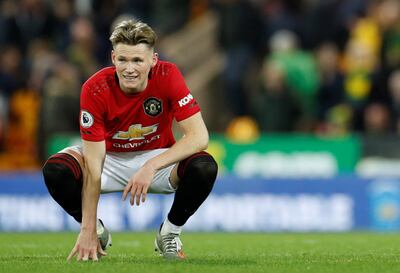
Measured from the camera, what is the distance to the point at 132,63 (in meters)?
7.59

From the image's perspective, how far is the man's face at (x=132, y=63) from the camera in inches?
297

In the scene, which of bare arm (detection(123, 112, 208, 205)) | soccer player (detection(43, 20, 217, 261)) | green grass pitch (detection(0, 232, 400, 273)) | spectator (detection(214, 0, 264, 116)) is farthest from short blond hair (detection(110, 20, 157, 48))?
spectator (detection(214, 0, 264, 116))

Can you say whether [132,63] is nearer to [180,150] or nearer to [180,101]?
[180,101]

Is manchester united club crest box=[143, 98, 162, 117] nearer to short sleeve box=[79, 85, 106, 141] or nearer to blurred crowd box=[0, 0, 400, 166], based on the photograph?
short sleeve box=[79, 85, 106, 141]

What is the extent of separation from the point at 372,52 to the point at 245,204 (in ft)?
11.4

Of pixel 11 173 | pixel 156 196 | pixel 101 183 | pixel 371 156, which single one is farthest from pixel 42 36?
pixel 101 183

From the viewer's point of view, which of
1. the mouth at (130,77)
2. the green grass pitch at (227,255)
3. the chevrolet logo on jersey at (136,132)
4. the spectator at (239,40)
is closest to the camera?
the green grass pitch at (227,255)

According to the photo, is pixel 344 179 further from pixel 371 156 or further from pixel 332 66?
pixel 332 66

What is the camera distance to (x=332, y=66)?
15.8 metres

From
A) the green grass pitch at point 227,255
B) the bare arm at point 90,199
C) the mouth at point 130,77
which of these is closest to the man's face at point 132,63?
the mouth at point 130,77

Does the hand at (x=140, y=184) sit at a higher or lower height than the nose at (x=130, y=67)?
lower

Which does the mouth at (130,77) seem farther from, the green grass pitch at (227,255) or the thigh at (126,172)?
the green grass pitch at (227,255)

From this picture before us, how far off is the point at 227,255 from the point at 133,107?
1.51 m

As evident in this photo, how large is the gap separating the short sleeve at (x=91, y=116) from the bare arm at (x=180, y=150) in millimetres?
477
